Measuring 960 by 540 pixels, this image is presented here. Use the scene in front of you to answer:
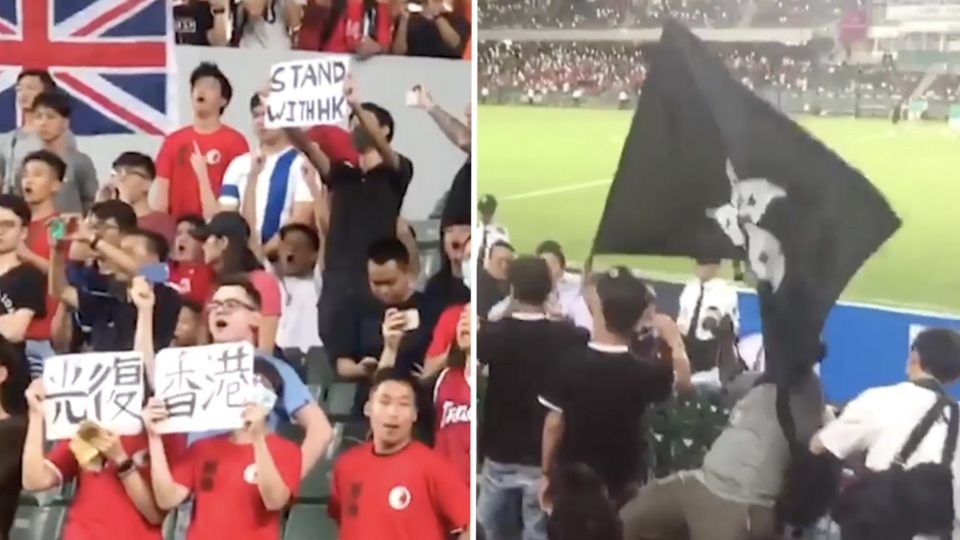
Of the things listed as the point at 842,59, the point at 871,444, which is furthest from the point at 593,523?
the point at 842,59

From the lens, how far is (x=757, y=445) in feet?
4.41

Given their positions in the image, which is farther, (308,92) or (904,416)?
(308,92)

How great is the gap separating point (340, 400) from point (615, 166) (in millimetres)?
451

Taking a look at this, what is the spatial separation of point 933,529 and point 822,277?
12.4 inches

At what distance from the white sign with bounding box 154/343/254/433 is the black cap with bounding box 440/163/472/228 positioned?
31 centimetres

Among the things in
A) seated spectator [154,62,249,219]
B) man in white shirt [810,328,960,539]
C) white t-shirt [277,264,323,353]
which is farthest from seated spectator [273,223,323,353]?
man in white shirt [810,328,960,539]

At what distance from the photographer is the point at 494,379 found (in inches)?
55.8

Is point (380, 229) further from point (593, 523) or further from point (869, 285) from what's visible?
point (869, 285)

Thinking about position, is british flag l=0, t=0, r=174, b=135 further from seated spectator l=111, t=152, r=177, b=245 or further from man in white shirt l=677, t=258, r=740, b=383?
man in white shirt l=677, t=258, r=740, b=383

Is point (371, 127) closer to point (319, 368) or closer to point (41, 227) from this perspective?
point (319, 368)

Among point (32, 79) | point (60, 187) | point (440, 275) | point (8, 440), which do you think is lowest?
point (8, 440)

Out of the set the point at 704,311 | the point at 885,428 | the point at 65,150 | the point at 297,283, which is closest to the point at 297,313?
the point at 297,283

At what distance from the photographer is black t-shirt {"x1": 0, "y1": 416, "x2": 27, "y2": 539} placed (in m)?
1.36

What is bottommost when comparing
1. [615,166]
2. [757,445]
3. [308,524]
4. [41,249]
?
[308,524]
